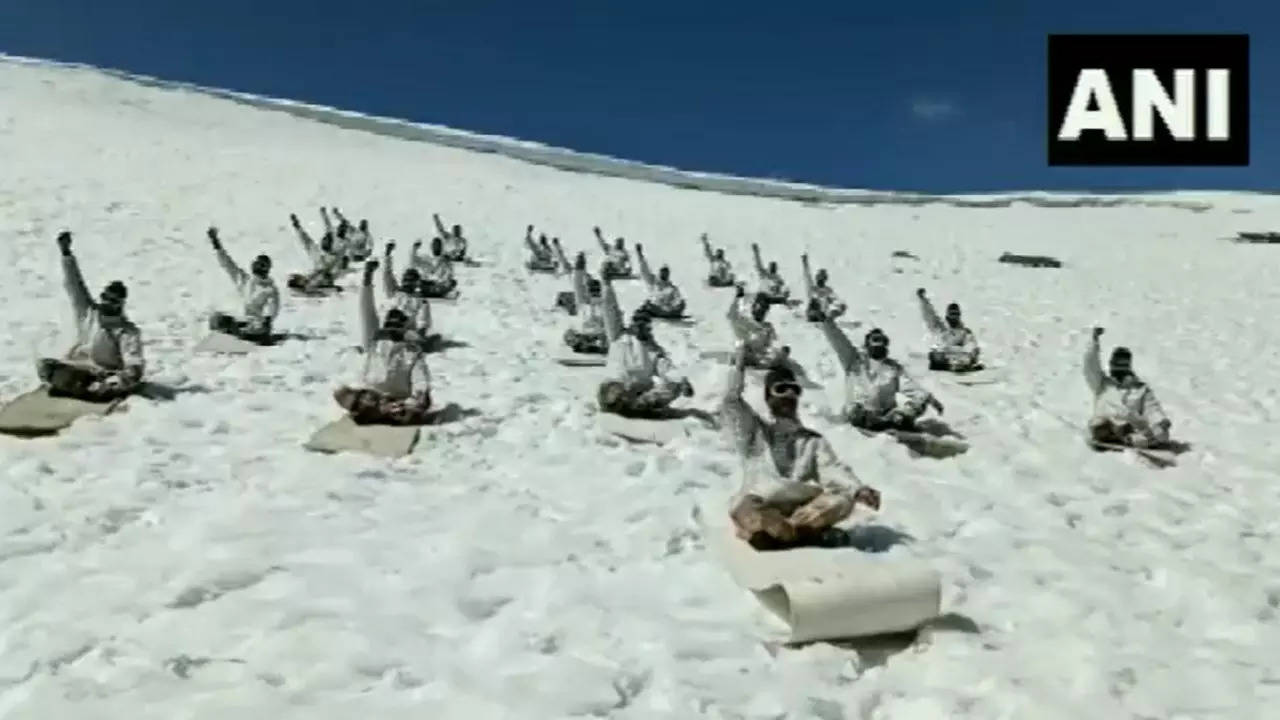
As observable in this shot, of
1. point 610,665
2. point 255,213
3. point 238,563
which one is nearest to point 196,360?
point 238,563

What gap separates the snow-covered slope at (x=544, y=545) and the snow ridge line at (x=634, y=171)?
2216 centimetres

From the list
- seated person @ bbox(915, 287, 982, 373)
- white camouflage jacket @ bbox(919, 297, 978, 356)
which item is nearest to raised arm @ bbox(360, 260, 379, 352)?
seated person @ bbox(915, 287, 982, 373)

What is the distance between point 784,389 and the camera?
744cm

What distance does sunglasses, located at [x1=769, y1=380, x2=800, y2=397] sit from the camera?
7.42m

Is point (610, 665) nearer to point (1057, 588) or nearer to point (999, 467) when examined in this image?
point (1057, 588)

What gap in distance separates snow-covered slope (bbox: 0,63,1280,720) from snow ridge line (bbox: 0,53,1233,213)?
22.2 meters

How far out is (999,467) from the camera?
1026cm

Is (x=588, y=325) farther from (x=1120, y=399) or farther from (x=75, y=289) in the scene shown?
(x=1120, y=399)

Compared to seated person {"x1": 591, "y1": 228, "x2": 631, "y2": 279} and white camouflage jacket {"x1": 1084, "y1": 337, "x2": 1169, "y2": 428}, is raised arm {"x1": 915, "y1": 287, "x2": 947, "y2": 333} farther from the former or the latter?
seated person {"x1": 591, "y1": 228, "x2": 631, "y2": 279}

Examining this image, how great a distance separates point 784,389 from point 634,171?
34648mm

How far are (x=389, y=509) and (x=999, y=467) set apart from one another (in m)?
5.29

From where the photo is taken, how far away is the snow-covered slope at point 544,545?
5.63m

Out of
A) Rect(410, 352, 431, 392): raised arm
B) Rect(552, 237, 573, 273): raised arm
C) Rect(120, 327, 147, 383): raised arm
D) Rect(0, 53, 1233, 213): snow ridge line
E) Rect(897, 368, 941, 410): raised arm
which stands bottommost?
Rect(897, 368, 941, 410): raised arm

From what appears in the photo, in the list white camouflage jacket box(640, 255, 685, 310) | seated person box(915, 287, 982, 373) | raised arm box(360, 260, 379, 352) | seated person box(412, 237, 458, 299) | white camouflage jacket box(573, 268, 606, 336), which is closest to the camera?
raised arm box(360, 260, 379, 352)
